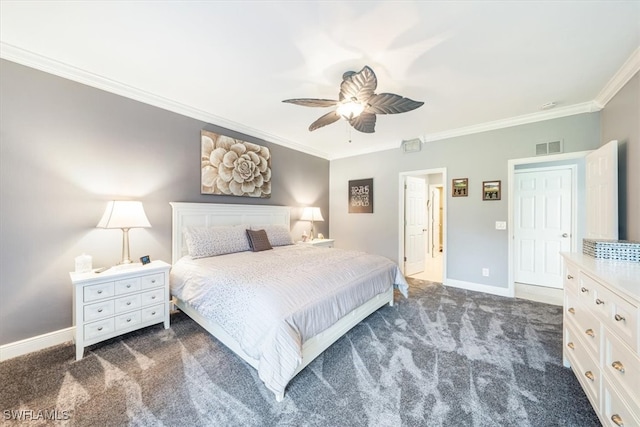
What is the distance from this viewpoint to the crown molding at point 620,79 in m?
2.02

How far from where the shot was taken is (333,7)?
155 centimetres

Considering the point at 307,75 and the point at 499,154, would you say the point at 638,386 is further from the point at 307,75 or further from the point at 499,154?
the point at 499,154

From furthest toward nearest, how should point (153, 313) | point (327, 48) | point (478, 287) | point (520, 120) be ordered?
point (478, 287) → point (520, 120) → point (153, 313) → point (327, 48)

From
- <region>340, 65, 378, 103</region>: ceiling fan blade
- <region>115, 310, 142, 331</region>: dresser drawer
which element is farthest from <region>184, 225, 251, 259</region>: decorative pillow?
<region>340, 65, 378, 103</region>: ceiling fan blade

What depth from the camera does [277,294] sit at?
1731mm

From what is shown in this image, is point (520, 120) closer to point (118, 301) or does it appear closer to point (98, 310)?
point (118, 301)

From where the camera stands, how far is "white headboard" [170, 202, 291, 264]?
2965 mm

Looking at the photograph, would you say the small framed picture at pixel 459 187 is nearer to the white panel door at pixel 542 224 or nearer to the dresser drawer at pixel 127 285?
the white panel door at pixel 542 224

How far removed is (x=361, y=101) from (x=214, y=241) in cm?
229

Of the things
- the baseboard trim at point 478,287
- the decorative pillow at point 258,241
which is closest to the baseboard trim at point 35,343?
the decorative pillow at point 258,241

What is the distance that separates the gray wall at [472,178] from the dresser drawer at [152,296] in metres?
3.61

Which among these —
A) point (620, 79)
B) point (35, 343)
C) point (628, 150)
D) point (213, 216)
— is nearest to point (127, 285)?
point (35, 343)

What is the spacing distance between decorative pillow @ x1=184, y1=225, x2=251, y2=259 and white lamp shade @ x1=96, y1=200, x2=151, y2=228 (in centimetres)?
55

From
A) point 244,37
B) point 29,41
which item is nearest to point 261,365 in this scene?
point 244,37
